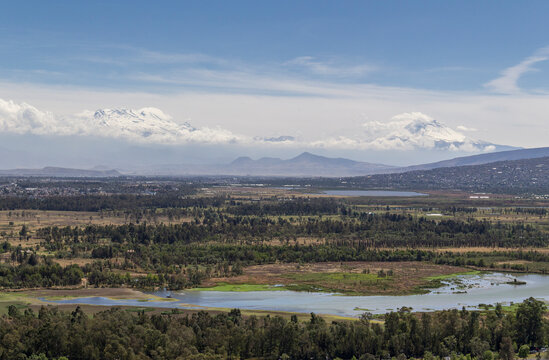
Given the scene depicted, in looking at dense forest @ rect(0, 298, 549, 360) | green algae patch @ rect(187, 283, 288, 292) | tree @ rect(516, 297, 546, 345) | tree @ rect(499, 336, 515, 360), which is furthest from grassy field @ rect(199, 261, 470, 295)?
tree @ rect(499, 336, 515, 360)

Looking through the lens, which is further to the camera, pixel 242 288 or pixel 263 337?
pixel 242 288

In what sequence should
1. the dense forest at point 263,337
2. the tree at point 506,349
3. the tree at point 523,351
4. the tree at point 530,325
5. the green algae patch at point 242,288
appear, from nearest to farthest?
the dense forest at point 263,337, the tree at point 506,349, the tree at point 523,351, the tree at point 530,325, the green algae patch at point 242,288

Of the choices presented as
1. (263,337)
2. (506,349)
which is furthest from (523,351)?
(263,337)

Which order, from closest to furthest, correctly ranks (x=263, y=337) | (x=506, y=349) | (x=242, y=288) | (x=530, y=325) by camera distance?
(x=506, y=349) → (x=263, y=337) → (x=530, y=325) → (x=242, y=288)

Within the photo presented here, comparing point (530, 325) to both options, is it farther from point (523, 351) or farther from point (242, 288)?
point (242, 288)

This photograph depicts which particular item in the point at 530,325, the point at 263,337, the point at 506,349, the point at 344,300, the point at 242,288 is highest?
the point at 530,325

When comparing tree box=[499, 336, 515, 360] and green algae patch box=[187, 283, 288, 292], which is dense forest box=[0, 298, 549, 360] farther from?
green algae patch box=[187, 283, 288, 292]

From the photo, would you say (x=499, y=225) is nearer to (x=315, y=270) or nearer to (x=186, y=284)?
(x=315, y=270)

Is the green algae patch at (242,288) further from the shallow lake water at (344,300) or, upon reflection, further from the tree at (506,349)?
the tree at (506,349)

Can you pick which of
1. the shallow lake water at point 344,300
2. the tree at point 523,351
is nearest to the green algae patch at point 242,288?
the shallow lake water at point 344,300

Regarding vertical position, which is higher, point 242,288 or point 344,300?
point 344,300
